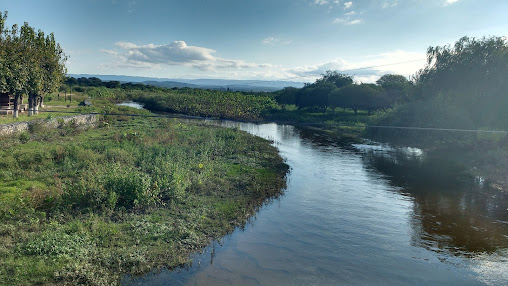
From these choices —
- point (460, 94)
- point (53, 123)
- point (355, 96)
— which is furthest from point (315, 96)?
point (53, 123)

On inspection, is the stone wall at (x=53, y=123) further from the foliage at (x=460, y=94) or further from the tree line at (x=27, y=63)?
the foliage at (x=460, y=94)

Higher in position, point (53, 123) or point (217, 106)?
point (217, 106)

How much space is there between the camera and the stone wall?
68.0 feet

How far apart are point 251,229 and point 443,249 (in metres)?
7.15

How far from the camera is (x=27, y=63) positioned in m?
27.0

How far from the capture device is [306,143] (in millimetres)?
33812

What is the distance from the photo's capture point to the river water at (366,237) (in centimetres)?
952

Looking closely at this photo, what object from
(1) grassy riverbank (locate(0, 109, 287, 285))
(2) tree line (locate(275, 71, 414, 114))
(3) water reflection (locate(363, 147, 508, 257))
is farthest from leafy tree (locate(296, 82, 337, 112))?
(1) grassy riverbank (locate(0, 109, 287, 285))

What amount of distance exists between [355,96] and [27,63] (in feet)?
153

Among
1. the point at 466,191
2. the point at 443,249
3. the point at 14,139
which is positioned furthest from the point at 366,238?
the point at 14,139

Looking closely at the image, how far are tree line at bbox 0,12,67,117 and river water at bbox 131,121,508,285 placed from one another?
17.9m

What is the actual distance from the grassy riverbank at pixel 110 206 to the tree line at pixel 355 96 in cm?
3864

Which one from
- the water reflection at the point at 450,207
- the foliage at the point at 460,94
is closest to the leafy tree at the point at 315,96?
the foliage at the point at 460,94

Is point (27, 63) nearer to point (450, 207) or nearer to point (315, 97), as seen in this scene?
point (450, 207)
